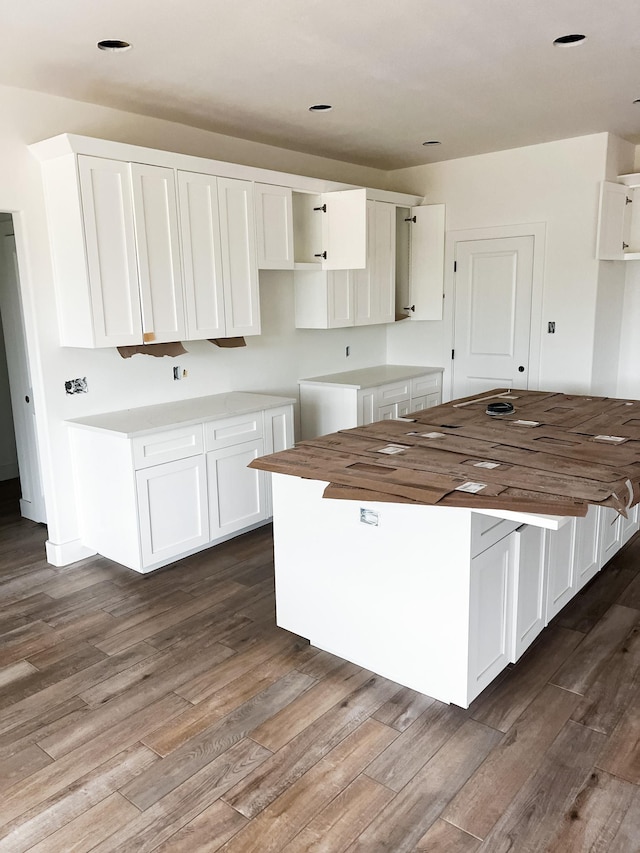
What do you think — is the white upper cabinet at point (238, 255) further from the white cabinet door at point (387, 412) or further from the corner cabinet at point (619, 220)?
the corner cabinet at point (619, 220)

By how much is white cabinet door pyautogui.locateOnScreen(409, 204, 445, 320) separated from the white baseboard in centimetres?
Result: 337

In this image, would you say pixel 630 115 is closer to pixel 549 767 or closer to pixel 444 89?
pixel 444 89

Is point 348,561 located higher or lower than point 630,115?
lower

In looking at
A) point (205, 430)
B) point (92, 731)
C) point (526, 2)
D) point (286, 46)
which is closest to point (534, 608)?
point (92, 731)

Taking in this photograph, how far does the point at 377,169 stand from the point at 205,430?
323cm

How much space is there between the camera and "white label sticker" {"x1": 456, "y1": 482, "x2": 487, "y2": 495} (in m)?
2.10

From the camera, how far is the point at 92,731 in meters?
2.31

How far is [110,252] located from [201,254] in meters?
0.59

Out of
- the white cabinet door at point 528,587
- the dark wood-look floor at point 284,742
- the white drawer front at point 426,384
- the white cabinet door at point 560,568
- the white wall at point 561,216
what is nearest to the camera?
the dark wood-look floor at point 284,742

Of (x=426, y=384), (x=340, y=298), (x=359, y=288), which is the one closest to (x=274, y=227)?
(x=340, y=298)

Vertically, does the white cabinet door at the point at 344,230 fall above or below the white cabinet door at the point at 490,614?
Answer: above

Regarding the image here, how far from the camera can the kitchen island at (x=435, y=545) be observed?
2.15m

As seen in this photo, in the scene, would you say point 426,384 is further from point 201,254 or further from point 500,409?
point 201,254

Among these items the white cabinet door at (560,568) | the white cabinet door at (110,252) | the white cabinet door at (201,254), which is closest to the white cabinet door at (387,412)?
the white cabinet door at (201,254)
